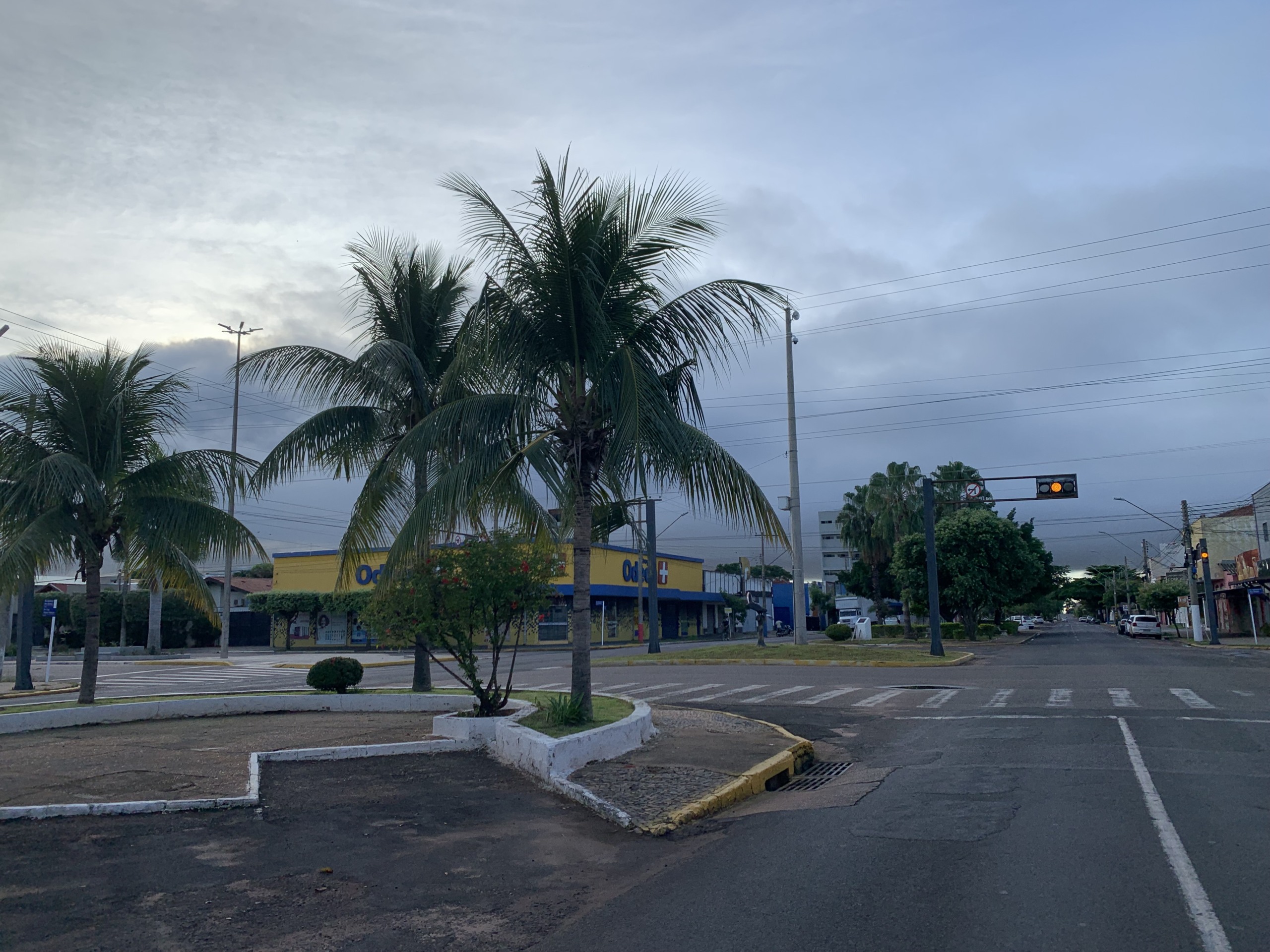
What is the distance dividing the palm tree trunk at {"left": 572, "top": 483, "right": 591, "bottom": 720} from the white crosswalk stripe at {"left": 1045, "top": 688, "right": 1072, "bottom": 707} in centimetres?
924

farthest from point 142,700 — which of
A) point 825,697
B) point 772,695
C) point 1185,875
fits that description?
point 1185,875

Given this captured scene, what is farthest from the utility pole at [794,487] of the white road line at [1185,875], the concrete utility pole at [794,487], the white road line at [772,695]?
the white road line at [1185,875]

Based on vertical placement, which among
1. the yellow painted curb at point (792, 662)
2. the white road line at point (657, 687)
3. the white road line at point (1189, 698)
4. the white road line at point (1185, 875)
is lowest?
the yellow painted curb at point (792, 662)

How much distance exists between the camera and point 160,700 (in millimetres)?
16312

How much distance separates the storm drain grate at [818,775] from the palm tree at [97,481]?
10387mm

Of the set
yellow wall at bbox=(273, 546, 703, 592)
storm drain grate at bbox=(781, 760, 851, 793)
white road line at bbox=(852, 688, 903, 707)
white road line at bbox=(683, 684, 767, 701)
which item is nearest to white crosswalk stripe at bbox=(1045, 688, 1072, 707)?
white road line at bbox=(852, 688, 903, 707)

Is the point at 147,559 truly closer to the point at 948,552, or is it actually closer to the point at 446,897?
the point at 446,897

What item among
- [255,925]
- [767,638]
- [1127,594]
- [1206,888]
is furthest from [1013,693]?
[1127,594]

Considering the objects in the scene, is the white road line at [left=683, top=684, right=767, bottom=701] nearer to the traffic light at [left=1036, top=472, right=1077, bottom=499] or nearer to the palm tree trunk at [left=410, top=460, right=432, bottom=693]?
the palm tree trunk at [left=410, top=460, right=432, bottom=693]

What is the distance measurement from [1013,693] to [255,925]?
56.7 feet

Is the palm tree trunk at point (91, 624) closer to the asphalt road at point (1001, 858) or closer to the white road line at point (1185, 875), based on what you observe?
the asphalt road at point (1001, 858)

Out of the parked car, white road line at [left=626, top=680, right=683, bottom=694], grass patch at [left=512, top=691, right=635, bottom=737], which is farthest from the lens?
the parked car

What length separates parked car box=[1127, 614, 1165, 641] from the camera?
2598 inches

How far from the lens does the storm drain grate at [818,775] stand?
34.3 feet
